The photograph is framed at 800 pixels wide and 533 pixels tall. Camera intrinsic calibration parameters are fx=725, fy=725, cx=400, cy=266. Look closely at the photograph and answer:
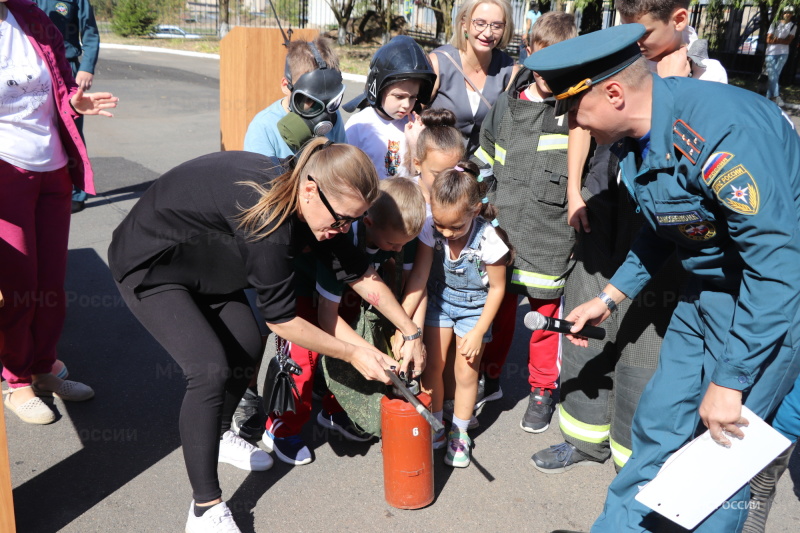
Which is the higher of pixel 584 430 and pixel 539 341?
pixel 539 341

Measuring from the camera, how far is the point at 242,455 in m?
3.25

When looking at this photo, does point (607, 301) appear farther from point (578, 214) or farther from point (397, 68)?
point (397, 68)

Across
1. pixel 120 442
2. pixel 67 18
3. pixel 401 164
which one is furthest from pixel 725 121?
pixel 67 18

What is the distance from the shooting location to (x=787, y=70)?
18.5m

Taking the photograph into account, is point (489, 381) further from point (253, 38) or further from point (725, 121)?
point (253, 38)

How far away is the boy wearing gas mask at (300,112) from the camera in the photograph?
3.33 m

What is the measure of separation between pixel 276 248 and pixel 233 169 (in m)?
0.35

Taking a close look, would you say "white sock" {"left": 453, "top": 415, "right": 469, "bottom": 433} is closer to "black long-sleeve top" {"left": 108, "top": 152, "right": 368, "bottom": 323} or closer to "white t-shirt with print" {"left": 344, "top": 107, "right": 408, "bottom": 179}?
"black long-sleeve top" {"left": 108, "top": 152, "right": 368, "bottom": 323}

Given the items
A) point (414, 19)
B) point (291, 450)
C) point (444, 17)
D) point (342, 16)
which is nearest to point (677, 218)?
point (291, 450)

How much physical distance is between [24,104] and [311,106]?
1299 mm

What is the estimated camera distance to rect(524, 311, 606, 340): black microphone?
8.58ft

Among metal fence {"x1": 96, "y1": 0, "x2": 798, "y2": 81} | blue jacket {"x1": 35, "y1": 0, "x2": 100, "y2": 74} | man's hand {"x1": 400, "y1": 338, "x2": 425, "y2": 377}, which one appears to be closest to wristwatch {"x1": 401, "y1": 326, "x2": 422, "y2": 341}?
man's hand {"x1": 400, "y1": 338, "x2": 425, "y2": 377}

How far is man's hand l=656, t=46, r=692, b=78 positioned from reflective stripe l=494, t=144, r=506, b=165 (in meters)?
0.85

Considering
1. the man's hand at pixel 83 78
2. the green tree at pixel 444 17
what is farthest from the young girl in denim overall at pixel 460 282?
the green tree at pixel 444 17
